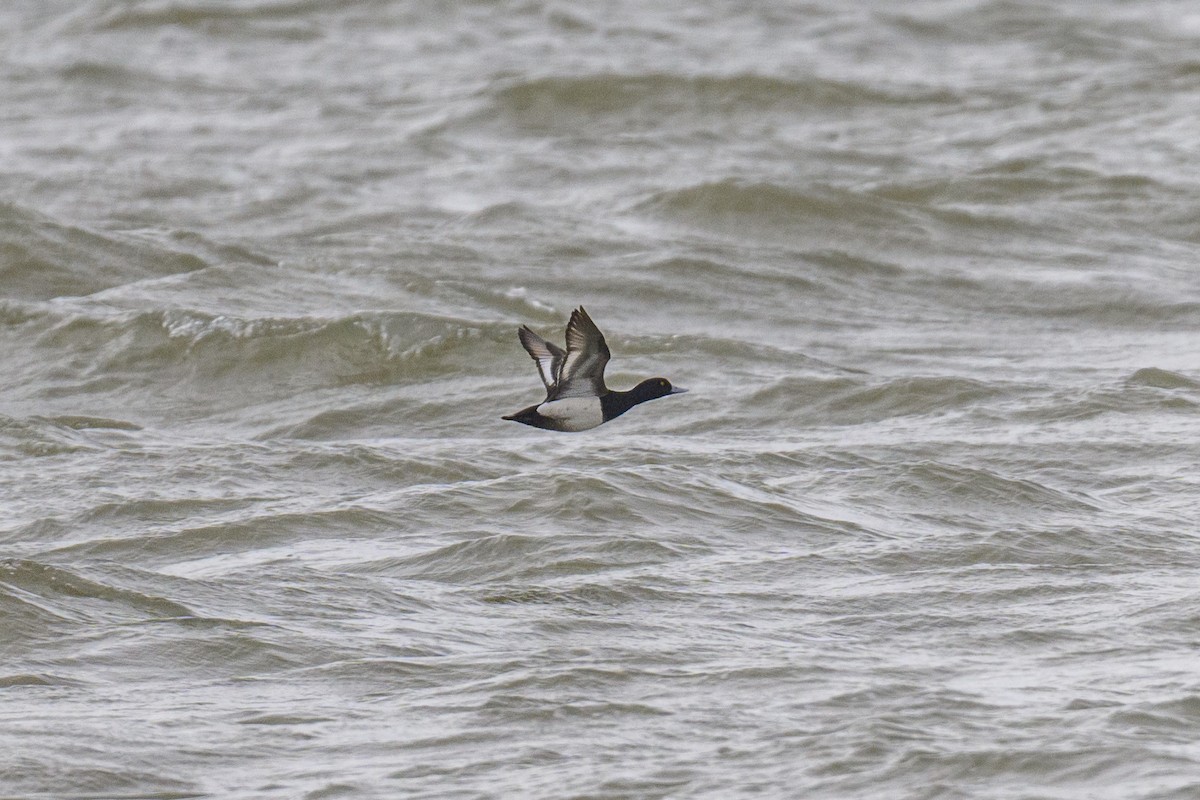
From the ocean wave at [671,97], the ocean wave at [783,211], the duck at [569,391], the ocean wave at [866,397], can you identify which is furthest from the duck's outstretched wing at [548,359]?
the ocean wave at [671,97]

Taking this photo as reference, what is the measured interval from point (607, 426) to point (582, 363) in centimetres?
272

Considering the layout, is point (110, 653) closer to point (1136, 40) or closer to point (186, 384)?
point (186, 384)

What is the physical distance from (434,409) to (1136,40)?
1131 cm

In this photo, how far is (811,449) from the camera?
930 cm

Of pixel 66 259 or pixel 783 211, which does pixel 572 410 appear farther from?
pixel 783 211

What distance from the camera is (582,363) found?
7051mm

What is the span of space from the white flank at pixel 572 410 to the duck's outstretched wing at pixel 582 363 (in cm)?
3

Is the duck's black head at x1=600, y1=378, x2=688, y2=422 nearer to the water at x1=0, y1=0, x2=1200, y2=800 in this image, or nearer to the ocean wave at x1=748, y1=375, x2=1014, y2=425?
the water at x1=0, y1=0, x2=1200, y2=800

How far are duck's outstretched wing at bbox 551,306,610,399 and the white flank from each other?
0.08ft

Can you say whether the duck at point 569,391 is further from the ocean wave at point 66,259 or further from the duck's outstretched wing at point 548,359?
the ocean wave at point 66,259

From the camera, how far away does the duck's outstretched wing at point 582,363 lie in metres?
6.79

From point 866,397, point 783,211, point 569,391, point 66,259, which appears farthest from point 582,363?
point 783,211

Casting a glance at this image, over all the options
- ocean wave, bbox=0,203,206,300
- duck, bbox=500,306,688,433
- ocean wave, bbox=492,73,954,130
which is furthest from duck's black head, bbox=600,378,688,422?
ocean wave, bbox=492,73,954,130

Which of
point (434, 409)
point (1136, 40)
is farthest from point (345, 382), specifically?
point (1136, 40)
